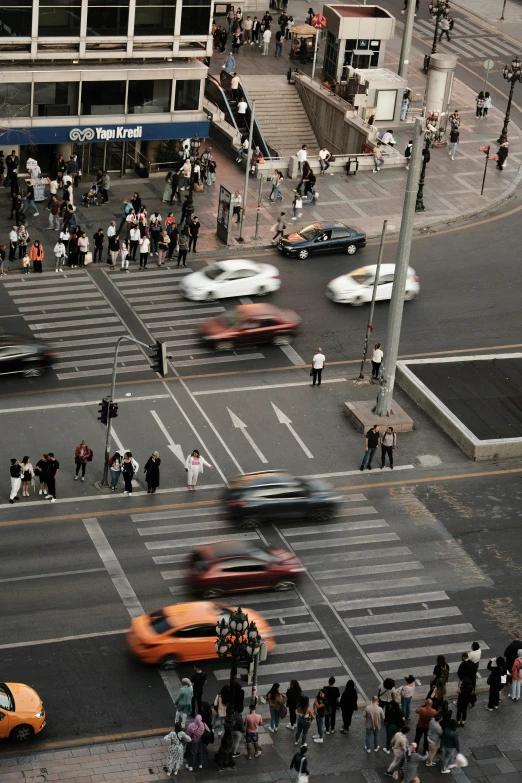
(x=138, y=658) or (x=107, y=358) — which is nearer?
(x=138, y=658)

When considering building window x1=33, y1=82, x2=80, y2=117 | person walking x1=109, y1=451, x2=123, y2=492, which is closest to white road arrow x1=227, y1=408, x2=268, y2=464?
person walking x1=109, y1=451, x2=123, y2=492

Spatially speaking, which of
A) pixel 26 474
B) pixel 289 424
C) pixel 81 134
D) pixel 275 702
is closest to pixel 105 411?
pixel 26 474

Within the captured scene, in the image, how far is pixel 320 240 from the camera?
60.0 m

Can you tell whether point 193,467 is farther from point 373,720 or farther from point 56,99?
point 56,99

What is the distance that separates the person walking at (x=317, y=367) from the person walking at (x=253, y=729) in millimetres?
18348

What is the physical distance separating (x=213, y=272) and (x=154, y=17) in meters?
14.3

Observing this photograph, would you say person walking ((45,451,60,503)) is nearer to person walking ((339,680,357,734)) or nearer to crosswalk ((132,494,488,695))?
crosswalk ((132,494,488,695))

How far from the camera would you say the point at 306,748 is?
3189cm

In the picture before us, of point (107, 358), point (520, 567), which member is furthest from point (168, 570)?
point (107, 358)

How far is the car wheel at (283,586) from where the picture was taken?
39469mm

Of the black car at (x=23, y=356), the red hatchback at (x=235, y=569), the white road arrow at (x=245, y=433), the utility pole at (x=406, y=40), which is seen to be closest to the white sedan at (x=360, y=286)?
the white road arrow at (x=245, y=433)

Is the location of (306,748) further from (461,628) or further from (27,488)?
(27,488)

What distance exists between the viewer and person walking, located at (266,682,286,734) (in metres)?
33.4

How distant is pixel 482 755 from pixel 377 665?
3985mm
